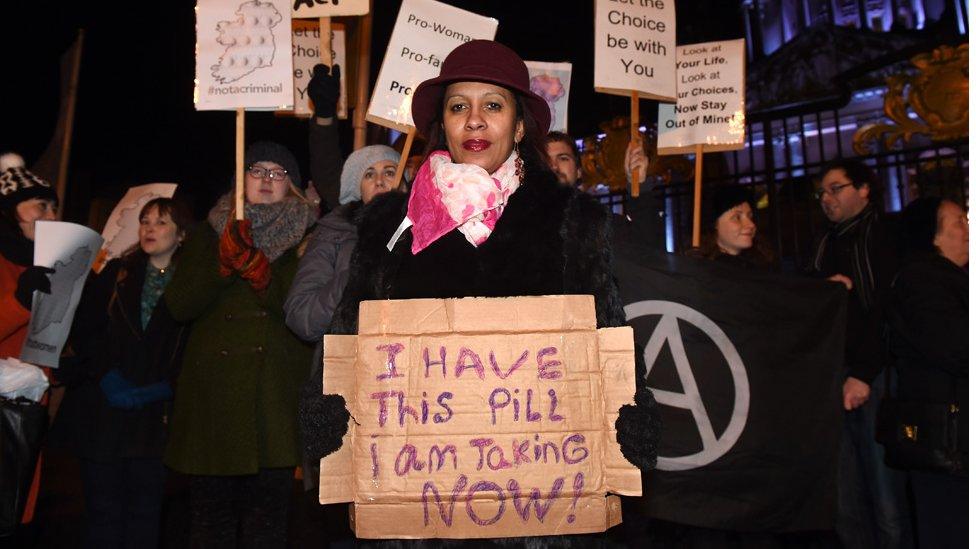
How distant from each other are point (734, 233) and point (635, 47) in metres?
1.24

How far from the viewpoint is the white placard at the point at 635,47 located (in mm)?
4973

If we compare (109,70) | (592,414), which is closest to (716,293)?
(592,414)

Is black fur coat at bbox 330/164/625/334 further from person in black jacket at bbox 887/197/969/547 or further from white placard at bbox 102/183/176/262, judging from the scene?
white placard at bbox 102/183/176/262

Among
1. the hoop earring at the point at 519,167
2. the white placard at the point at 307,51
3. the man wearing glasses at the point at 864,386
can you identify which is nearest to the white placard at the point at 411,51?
the white placard at the point at 307,51

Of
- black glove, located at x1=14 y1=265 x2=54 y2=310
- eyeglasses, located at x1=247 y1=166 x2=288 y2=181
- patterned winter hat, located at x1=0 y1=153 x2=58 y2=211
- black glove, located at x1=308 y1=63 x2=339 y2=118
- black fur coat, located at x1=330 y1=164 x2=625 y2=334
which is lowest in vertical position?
black fur coat, located at x1=330 y1=164 x2=625 y2=334

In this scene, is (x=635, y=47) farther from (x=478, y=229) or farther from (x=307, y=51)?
(x=478, y=229)

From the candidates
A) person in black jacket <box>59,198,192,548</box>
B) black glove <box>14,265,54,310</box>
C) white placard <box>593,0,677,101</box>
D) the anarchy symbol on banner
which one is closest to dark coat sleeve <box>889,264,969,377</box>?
the anarchy symbol on banner

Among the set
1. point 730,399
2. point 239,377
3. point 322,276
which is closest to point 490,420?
point 322,276

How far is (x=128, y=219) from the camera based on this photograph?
19.3ft

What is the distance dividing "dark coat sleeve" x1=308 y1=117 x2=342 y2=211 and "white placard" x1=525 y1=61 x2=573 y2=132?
1.40 m


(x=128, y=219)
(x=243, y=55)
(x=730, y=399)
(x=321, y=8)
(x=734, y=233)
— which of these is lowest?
(x=730, y=399)

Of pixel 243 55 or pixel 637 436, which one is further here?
pixel 243 55

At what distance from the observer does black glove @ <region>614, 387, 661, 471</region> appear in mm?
2043

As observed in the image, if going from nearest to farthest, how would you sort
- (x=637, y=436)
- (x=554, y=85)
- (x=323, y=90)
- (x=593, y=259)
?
1. (x=637, y=436)
2. (x=593, y=259)
3. (x=323, y=90)
4. (x=554, y=85)
